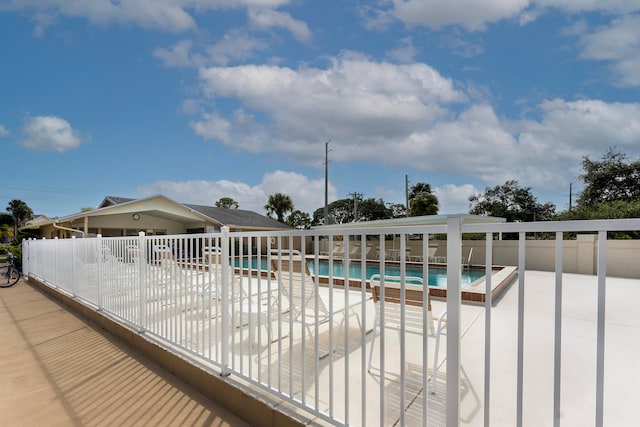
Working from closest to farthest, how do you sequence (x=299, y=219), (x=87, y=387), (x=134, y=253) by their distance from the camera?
1. (x=87, y=387)
2. (x=134, y=253)
3. (x=299, y=219)

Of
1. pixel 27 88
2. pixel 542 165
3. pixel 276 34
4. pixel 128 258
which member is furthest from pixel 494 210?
pixel 27 88

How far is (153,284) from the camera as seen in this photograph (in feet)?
13.0

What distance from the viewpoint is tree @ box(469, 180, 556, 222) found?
31362mm

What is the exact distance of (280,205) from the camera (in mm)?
38750

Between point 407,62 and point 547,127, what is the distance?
20.5 m

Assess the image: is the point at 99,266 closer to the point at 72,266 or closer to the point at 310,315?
the point at 72,266

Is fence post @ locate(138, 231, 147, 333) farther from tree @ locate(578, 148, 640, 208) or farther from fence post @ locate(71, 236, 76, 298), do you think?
tree @ locate(578, 148, 640, 208)

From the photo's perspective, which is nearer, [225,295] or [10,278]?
[225,295]

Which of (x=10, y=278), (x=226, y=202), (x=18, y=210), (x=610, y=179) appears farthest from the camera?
(x=18, y=210)

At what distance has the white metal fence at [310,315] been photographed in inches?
58.6

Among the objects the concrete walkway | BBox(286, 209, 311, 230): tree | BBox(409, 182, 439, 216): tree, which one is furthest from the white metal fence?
BBox(286, 209, 311, 230): tree

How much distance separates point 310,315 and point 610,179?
27.1 m

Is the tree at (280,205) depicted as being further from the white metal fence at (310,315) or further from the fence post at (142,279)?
the fence post at (142,279)

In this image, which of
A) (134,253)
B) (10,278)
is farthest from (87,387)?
(10,278)
